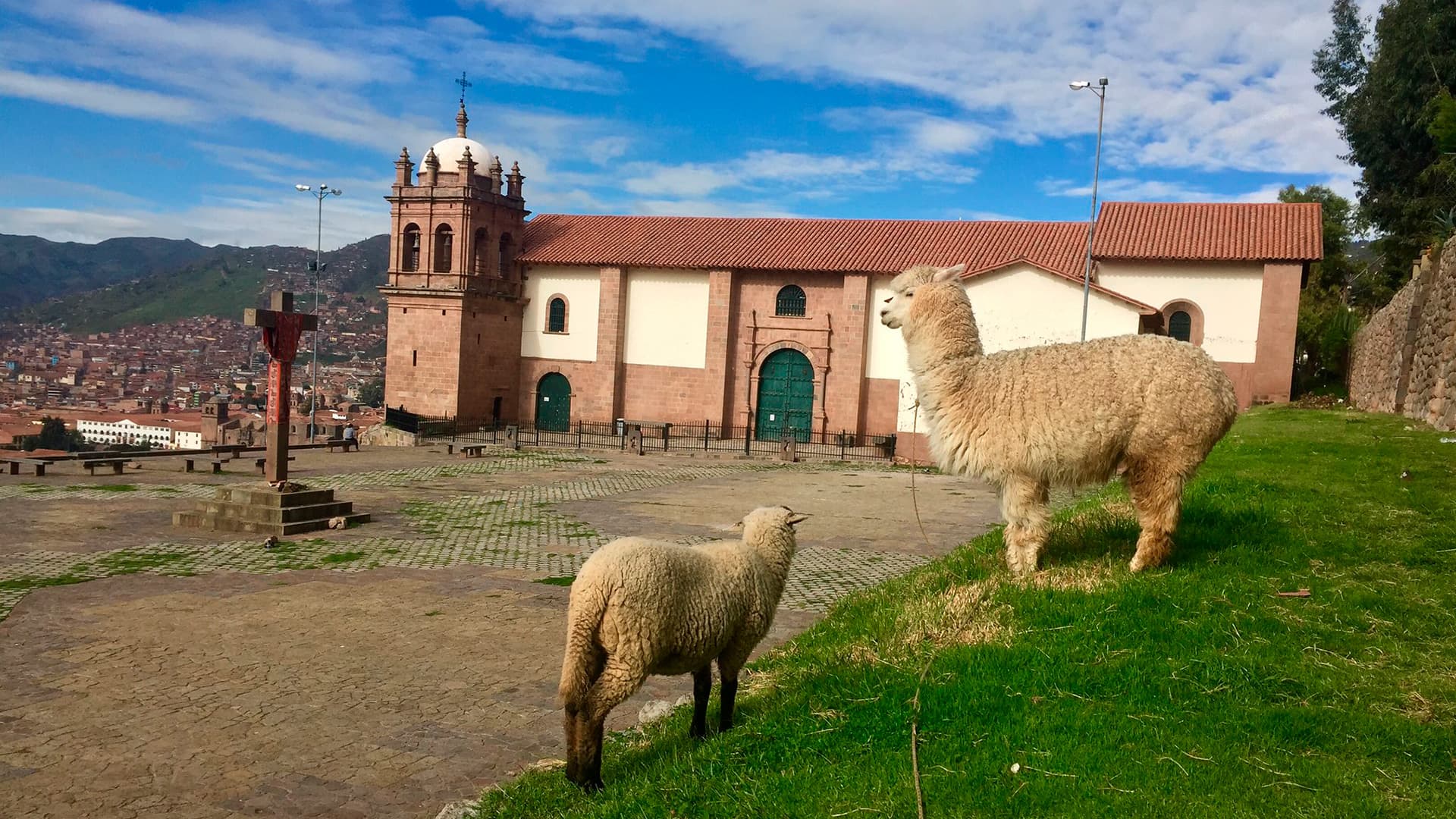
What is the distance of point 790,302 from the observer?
37250 mm

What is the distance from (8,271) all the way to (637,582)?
12974 cm

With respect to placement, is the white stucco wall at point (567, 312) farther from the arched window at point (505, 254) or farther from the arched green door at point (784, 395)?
the arched green door at point (784, 395)

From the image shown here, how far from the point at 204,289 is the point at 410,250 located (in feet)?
237

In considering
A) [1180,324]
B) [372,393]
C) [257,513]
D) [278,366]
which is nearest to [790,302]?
[1180,324]

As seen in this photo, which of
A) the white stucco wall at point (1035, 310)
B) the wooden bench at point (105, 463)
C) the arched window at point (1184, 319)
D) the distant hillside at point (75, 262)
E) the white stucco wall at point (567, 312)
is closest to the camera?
the wooden bench at point (105, 463)

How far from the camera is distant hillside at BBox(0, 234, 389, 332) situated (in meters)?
89.4

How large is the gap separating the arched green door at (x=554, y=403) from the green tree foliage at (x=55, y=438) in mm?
18836

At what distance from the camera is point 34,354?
71.2 metres

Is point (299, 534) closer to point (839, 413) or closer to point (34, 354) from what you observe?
point (839, 413)

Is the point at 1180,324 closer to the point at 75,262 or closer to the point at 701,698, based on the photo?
the point at 701,698

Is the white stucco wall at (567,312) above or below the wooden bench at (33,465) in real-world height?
above

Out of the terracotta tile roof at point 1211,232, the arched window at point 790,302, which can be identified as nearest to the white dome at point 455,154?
the arched window at point 790,302

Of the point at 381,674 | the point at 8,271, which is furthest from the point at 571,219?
the point at 8,271

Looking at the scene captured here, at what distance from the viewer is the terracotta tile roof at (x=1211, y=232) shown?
102 ft
